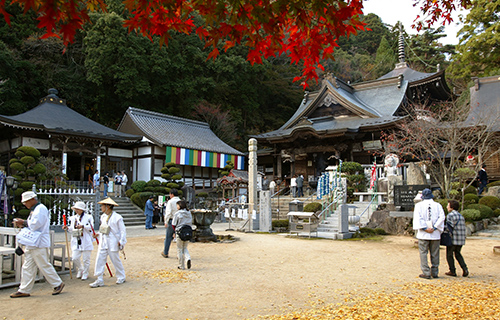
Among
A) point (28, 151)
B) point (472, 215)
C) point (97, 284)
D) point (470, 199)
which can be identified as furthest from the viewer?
point (28, 151)

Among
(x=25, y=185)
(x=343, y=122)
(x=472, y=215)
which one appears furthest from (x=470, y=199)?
(x=25, y=185)

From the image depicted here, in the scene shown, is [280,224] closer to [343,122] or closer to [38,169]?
[38,169]

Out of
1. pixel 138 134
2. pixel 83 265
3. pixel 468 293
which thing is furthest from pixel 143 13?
pixel 138 134

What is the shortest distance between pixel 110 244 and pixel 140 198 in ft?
45.4

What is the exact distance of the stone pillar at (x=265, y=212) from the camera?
1339 cm

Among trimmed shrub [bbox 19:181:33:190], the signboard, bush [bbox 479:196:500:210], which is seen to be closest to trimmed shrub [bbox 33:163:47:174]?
trimmed shrub [bbox 19:181:33:190]

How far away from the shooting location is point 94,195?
15992 mm

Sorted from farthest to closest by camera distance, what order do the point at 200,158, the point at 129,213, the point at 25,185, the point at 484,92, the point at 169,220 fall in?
the point at 200,158
the point at 484,92
the point at 129,213
the point at 25,185
the point at 169,220

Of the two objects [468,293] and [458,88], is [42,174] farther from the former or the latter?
[458,88]

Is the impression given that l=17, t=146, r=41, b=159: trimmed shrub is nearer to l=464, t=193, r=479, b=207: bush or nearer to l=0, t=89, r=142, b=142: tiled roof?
l=0, t=89, r=142, b=142: tiled roof

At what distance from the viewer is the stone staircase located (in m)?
17.5

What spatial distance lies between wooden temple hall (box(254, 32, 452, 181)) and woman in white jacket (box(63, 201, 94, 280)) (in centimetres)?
1678

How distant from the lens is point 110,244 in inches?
Result: 228

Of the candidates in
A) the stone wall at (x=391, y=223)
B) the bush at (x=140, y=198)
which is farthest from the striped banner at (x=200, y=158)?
the stone wall at (x=391, y=223)
